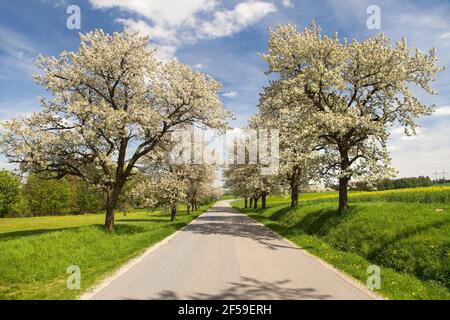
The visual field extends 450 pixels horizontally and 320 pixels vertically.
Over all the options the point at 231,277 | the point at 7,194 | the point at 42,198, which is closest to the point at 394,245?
the point at 231,277

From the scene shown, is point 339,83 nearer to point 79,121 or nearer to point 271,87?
point 271,87

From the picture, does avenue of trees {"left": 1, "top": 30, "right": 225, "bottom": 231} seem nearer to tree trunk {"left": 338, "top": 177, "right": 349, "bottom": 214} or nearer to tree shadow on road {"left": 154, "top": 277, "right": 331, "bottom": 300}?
tree trunk {"left": 338, "top": 177, "right": 349, "bottom": 214}

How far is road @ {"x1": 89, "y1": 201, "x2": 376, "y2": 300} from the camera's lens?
8.89 m

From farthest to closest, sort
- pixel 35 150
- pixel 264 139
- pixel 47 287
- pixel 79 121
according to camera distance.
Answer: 1. pixel 264 139
2. pixel 79 121
3. pixel 35 150
4. pixel 47 287

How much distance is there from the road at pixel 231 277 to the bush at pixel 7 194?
7274 cm

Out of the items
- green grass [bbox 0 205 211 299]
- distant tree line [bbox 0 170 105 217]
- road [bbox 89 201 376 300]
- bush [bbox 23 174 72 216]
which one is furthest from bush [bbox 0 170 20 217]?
road [bbox 89 201 376 300]

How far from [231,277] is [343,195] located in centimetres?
1411

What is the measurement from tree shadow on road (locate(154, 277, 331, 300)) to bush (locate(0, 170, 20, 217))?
256ft

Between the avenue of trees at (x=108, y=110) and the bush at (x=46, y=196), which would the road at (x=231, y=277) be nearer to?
the avenue of trees at (x=108, y=110)

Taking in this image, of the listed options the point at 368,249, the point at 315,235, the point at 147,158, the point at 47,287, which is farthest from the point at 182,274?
the point at 147,158

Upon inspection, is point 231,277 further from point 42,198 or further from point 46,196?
point 42,198

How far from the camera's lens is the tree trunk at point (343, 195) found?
22547 mm

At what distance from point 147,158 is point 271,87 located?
11213mm

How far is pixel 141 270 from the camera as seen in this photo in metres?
11.8
